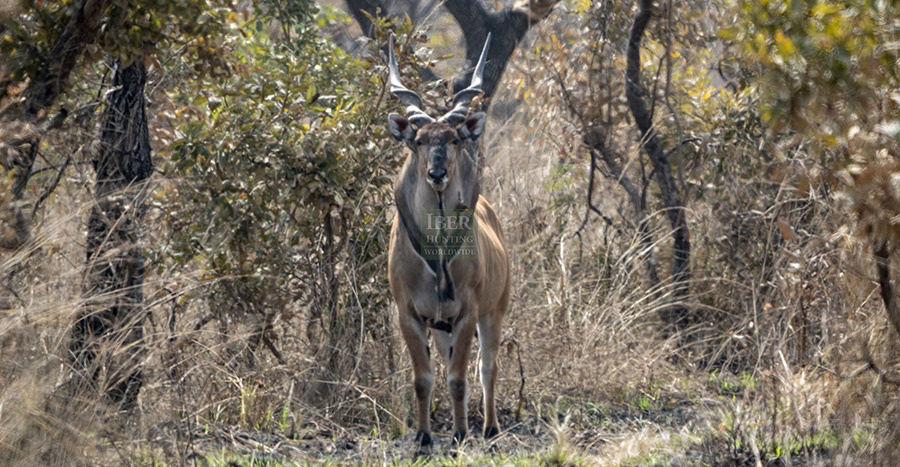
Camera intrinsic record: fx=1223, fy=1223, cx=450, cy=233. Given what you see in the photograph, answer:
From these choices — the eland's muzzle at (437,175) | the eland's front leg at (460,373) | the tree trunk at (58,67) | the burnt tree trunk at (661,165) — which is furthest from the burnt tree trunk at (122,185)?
the burnt tree trunk at (661,165)

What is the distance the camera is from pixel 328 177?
770 cm

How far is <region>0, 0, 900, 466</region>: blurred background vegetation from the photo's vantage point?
4.99 m

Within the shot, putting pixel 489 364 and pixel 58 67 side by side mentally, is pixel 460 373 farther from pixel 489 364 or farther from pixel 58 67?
pixel 58 67

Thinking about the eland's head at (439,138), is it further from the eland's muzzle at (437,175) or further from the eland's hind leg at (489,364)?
the eland's hind leg at (489,364)

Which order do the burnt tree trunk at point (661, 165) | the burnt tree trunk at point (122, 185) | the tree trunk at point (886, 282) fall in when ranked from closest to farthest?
the tree trunk at point (886, 282), the burnt tree trunk at point (122, 185), the burnt tree trunk at point (661, 165)

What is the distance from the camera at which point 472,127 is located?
23.1 ft

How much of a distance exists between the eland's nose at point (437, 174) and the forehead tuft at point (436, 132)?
22cm

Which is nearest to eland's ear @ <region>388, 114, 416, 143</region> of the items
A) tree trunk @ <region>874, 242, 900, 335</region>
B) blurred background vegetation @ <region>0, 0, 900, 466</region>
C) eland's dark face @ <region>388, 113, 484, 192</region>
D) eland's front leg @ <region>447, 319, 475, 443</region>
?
eland's dark face @ <region>388, 113, 484, 192</region>

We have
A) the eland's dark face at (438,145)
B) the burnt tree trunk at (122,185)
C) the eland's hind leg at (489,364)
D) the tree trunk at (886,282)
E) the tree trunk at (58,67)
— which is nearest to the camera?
the tree trunk at (886,282)

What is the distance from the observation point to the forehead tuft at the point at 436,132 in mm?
6711

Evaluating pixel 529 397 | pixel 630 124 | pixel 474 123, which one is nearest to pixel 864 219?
pixel 474 123

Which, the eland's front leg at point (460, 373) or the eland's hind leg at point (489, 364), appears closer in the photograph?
the eland's front leg at point (460, 373)

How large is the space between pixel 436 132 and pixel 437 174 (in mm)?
294

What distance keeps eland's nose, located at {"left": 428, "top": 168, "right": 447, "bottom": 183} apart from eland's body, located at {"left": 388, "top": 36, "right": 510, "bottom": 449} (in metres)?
0.05
